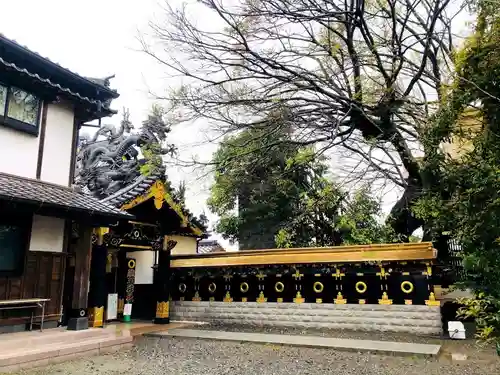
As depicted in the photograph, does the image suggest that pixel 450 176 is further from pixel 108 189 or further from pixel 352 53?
pixel 108 189

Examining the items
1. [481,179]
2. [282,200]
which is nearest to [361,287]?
[481,179]

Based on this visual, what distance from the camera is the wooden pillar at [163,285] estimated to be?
11547 mm

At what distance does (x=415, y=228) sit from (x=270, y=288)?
14.2ft

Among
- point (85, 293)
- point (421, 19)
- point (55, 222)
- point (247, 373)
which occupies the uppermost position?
point (421, 19)

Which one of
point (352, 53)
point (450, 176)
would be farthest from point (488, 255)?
point (352, 53)

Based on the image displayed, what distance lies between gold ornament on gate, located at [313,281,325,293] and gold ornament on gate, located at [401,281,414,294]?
6.19ft

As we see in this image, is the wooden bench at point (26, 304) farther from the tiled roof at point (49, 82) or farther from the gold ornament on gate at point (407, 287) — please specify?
the gold ornament on gate at point (407, 287)

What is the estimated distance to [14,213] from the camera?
25.9 feet

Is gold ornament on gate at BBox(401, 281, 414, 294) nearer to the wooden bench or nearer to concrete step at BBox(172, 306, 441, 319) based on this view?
concrete step at BBox(172, 306, 441, 319)

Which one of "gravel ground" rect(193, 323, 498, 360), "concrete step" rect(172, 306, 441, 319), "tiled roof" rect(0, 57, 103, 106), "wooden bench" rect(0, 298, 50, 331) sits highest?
"tiled roof" rect(0, 57, 103, 106)

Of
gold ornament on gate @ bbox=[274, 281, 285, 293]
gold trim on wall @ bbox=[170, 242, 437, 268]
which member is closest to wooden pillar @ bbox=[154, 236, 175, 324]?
gold trim on wall @ bbox=[170, 242, 437, 268]

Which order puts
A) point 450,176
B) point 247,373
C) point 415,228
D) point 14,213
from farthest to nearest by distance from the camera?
point 415,228 → point 14,213 → point 247,373 → point 450,176

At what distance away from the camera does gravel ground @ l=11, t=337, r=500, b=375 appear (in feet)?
20.0

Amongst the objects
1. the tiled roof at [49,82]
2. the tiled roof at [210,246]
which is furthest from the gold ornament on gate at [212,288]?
the tiled roof at [210,246]
